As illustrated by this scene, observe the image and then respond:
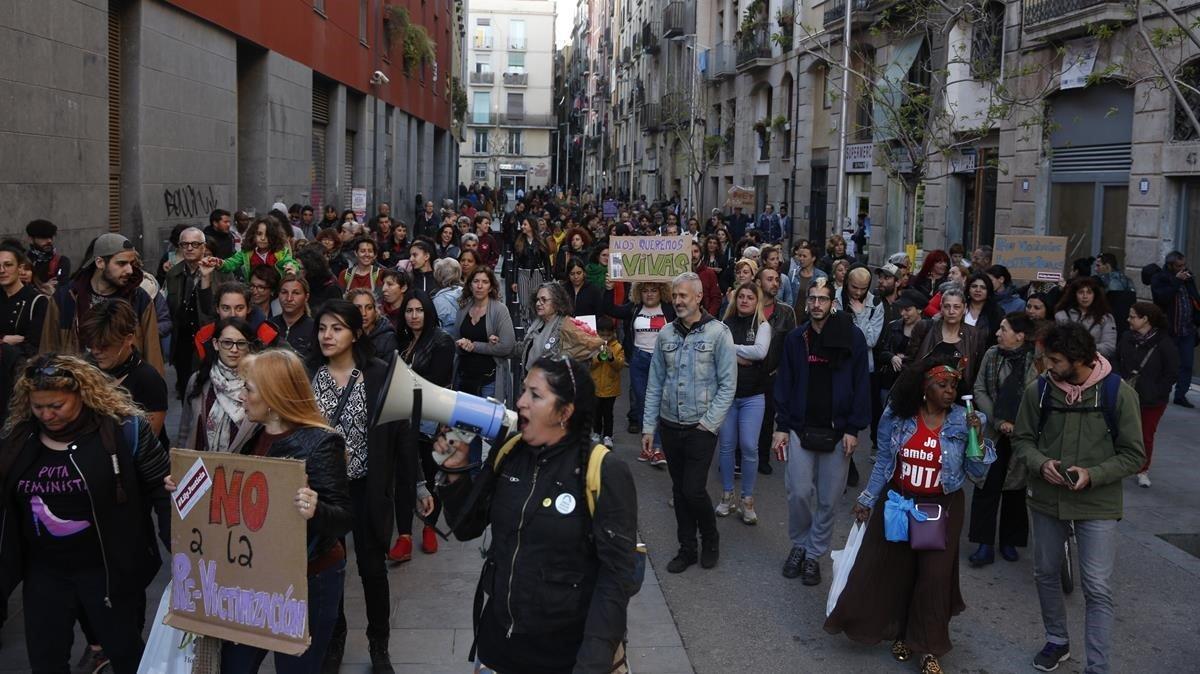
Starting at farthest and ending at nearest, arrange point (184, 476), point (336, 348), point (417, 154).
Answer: point (417, 154) → point (336, 348) → point (184, 476)

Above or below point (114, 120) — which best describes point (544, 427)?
below

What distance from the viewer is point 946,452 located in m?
5.61

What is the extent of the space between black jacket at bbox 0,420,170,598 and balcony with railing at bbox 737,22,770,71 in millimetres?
32922

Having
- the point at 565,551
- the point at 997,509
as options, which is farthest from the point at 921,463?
the point at 565,551

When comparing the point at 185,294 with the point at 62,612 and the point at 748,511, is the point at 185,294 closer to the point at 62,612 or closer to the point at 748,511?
the point at 748,511

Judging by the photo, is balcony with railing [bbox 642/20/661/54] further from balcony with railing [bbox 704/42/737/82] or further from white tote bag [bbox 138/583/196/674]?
white tote bag [bbox 138/583/196/674]

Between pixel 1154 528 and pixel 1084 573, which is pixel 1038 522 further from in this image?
pixel 1154 528

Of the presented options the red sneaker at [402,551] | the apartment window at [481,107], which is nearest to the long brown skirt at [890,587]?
the red sneaker at [402,551]

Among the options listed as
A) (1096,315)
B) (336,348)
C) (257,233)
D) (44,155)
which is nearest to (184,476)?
(336,348)

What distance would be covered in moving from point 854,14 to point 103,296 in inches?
888

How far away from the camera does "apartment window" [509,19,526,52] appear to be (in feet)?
304

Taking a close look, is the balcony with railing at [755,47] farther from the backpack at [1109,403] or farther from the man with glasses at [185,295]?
the backpack at [1109,403]

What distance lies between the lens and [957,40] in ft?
73.2

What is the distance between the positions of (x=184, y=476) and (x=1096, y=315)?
7.40 m
